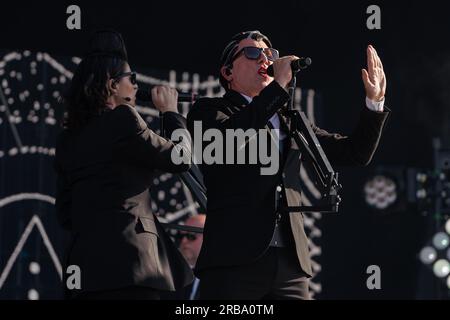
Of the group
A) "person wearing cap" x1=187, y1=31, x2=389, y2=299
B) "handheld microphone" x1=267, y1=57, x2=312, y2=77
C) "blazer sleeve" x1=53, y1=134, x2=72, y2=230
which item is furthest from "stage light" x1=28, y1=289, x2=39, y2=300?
"handheld microphone" x1=267, y1=57, x2=312, y2=77

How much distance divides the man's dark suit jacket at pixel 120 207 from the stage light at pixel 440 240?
15.0 feet

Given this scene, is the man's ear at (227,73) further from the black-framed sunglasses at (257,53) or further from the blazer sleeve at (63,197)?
the blazer sleeve at (63,197)

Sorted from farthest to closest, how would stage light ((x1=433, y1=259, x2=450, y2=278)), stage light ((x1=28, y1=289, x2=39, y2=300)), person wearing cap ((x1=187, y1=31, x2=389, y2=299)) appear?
1. stage light ((x1=433, y1=259, x2=450, y2=278))
2. stage light ((x1=28, y1=289, x2=39, y2=300))
3. person wearing cap ((x1=187, y1=31, x2=389, y2=299))

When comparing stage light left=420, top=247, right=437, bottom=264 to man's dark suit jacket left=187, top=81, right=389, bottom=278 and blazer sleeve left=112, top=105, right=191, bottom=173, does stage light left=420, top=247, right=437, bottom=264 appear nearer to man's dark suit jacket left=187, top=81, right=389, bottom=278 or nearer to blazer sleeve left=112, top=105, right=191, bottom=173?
man's dark suit jacket left=187, top=81, right=389, bottom=278

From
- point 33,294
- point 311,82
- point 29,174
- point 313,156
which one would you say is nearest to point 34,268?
point 33,294

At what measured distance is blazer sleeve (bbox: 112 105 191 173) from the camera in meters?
3.63

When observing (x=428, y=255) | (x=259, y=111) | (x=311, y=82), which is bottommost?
(x=428, y=255)

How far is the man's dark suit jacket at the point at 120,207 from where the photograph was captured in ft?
11.8

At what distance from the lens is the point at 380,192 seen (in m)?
8.55

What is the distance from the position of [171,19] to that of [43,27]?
1.03 meters

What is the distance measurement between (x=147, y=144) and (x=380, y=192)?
16.9 ft

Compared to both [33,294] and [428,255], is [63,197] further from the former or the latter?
[428,255]

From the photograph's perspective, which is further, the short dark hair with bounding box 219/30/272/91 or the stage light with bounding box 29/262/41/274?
the stage light with bounding box 29/262/41/274

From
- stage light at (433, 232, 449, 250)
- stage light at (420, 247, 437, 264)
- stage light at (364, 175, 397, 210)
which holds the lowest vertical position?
stage light at (420, 247, 437, 264)
